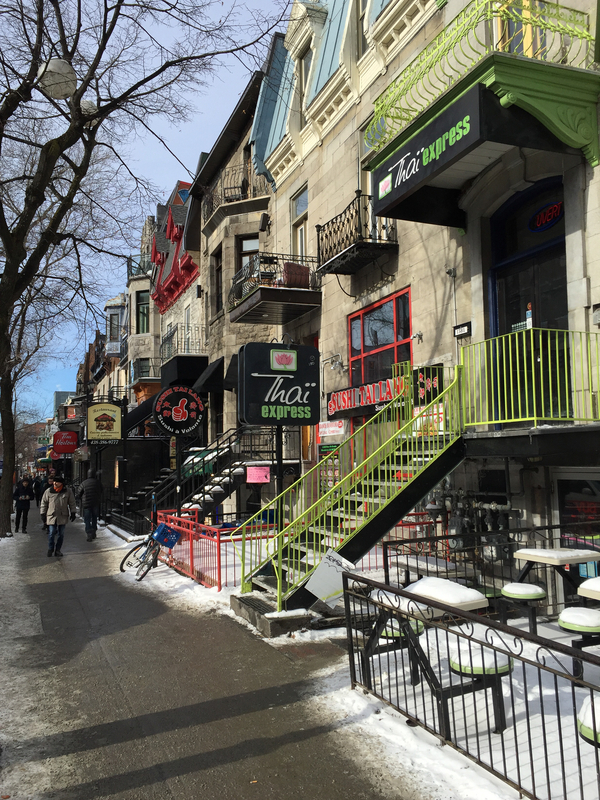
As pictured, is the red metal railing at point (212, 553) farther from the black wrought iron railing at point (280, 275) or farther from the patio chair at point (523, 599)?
the black wrought iron railing at point (280, 275)

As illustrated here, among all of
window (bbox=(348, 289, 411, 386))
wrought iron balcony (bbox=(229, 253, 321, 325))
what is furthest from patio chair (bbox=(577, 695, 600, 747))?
wrought iron balcony (bbox=(229, 253, 321, 325))

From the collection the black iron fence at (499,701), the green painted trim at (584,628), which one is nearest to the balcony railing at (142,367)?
the black iron fence at (499,701)

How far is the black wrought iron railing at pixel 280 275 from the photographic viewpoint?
14.8 m

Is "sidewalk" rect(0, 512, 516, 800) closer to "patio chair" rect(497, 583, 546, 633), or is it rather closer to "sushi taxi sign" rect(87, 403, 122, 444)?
"patio chair" rect(497, 583, 546, 633)

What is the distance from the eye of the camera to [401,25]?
1145 cm

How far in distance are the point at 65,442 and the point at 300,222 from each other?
26227 millimetres

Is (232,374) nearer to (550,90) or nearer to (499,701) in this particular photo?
(550,90)

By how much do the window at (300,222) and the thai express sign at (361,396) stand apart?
4872 millimetres

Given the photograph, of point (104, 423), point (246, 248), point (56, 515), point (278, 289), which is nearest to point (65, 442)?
point (104, 423)

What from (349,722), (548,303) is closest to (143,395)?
(548,303)

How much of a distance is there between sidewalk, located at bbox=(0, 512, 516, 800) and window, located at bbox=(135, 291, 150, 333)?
3107cm

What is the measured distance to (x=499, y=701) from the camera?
13.8 feet

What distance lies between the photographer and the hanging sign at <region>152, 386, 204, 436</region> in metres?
14.8

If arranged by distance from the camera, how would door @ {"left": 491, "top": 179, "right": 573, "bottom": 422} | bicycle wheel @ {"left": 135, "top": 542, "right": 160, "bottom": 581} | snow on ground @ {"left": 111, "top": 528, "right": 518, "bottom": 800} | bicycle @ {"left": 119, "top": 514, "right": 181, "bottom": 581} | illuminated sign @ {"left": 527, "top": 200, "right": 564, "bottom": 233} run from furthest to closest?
bicycle @ {"left": 119, "top": 514, "right": 181, "bottom": 581}
bicycle wheel @ {"left": 135, "top": 542, "right": 160, "bottom": 581}
illuminated sign @ {"left": 527, "top": 200, "right": 564, "bottom": 233}
door @ {"left": 491, "top": 179, "right": 573, "bottom": 422}
snow on ground @ {"left": 111, "top": 528, "right": 518, "bottom": 800}
